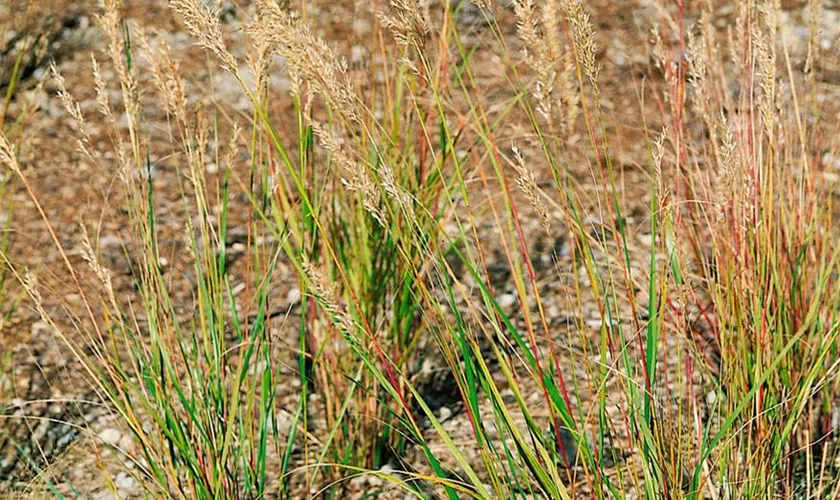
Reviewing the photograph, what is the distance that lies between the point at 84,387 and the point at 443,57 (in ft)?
3.86

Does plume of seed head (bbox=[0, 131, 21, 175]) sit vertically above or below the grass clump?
above

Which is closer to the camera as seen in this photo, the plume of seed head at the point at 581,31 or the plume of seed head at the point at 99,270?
the plume of seed head at the point at 581,31

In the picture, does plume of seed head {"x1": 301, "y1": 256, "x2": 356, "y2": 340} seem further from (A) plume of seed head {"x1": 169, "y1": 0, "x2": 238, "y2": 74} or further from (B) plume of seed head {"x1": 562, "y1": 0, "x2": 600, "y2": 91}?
(B) plume of seed head {"x1": 562, "y1": 0, "x2": 600, "y2": 91}

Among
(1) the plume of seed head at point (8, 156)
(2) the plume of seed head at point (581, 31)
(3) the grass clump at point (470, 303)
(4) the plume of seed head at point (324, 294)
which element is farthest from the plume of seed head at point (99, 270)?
(2) the plume of seed head at point (581, 31)

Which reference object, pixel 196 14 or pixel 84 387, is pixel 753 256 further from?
pixel 84 387

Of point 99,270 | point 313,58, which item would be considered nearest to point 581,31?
point 313,58

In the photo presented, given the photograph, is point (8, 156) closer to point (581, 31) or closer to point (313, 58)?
point (313, 58)

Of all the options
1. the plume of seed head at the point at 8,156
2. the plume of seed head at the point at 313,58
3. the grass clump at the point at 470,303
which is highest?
the plume of seed head at the point at 313,58

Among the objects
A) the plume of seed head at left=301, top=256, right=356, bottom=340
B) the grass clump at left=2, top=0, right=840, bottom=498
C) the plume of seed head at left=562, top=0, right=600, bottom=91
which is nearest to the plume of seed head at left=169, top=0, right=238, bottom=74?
the grass clump at left=2, top=0, right=840, bottom=498

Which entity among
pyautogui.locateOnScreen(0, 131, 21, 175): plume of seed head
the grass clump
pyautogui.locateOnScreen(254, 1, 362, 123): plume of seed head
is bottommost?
the grass clump

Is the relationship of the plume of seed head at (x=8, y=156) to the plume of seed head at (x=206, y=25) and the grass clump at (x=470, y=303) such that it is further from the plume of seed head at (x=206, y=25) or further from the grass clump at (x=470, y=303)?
the plume of seed head at (x=206, y=25)

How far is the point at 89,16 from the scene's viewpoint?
13.4ft

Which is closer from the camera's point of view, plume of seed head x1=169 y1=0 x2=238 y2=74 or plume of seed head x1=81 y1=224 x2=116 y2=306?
plume of seed head x1=169 y1=0 x2=238 y2=74

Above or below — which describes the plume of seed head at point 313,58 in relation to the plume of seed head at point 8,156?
above
